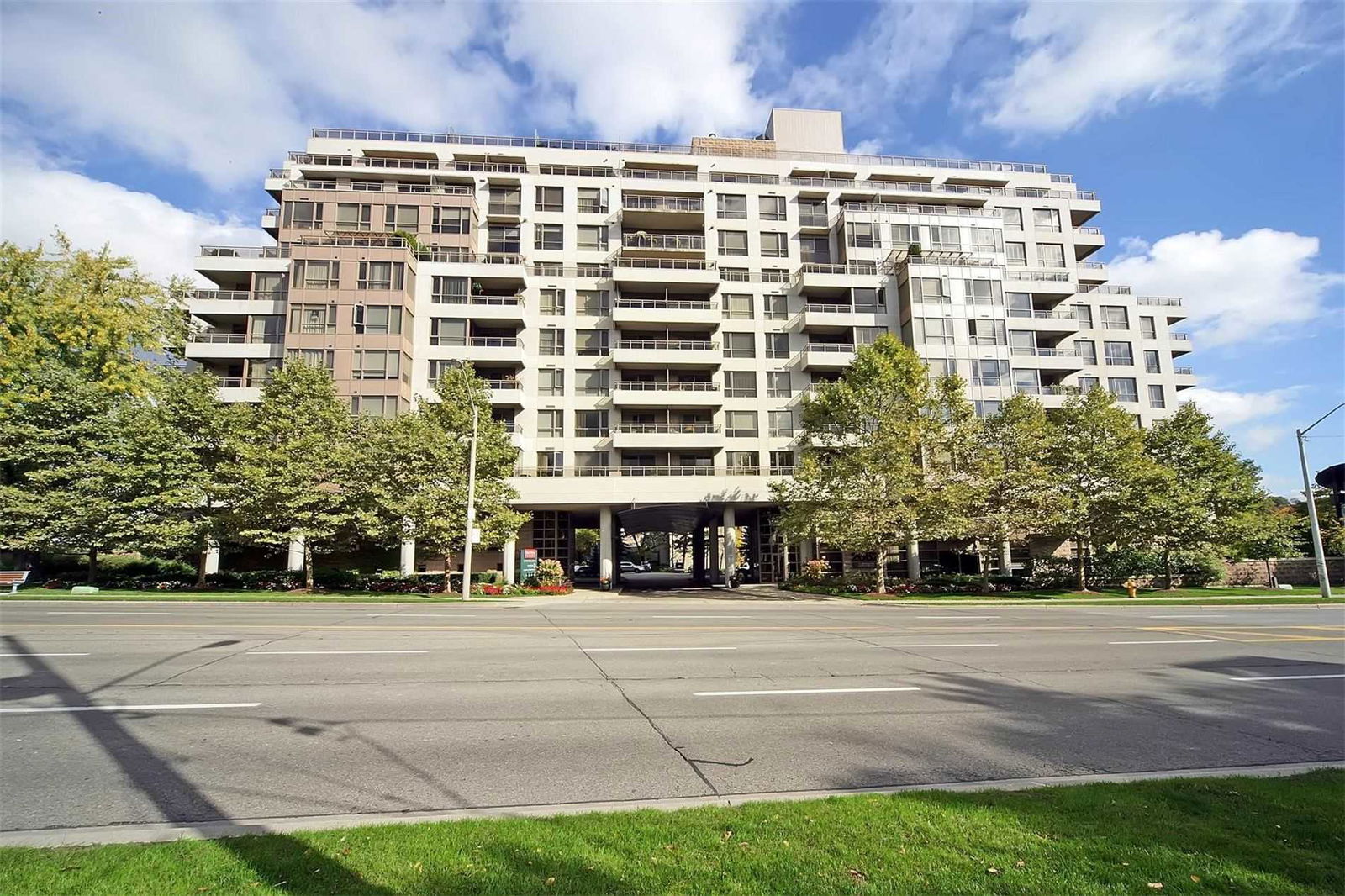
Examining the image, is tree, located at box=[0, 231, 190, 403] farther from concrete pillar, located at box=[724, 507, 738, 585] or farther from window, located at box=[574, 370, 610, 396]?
concrete pillar, located at box=[724, 507, 738, 585]

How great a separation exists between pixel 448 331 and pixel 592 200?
14.9m

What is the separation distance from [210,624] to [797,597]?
24647mm

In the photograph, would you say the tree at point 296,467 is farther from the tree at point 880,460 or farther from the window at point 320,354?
the tree at point 880,460

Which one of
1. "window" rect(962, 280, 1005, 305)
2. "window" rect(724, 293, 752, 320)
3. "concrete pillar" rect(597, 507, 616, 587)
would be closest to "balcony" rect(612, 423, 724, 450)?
"concrete pillar" rect(597, 507, 616, 587)

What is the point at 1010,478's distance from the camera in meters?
33.7

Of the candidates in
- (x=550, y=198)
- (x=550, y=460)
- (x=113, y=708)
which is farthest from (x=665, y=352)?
(x=113, y=708)

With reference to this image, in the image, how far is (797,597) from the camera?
32906 millimetres

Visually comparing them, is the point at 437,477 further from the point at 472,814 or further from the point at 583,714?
the point at 472,814

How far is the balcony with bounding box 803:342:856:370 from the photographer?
44.9 metres

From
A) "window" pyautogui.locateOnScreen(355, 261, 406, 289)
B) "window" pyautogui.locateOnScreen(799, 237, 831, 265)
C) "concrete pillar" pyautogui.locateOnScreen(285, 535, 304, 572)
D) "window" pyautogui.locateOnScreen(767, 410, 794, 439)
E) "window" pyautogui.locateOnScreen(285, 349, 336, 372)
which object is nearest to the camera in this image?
"concrete pillar" pyautogui.locateOnScreen(285, 535, 304, 572)

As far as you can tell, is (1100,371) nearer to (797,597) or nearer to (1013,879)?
(797,597)

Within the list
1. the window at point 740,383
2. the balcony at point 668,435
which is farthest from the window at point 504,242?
the window at point 740,383

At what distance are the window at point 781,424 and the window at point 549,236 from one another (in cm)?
1967

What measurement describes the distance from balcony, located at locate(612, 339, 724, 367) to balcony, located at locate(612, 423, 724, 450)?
425 cm
